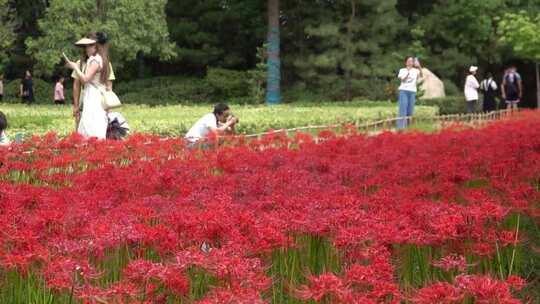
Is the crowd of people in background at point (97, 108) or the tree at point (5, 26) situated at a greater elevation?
the tree at point (5, 26)

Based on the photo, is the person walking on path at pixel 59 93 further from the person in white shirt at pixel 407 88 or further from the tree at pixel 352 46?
the person in white shirt at pixel 407 88

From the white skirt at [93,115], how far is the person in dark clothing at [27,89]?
22.2 metres

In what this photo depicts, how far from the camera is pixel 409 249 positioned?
435cm

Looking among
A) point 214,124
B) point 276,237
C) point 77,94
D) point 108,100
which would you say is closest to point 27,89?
point 214,124

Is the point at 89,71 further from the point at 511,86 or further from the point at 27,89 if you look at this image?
the point at 27,89

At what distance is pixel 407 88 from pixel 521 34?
14965 mm

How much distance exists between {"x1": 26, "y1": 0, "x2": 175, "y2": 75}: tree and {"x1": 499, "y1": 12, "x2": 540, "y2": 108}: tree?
12.7m

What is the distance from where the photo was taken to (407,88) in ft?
61.4

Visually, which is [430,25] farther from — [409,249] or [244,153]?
[409,249]

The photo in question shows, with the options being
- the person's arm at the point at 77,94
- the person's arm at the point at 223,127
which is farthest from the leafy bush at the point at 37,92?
the person's arm at the point at 77,94

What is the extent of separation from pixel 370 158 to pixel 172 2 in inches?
1192

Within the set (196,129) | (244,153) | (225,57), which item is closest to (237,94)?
(225,57)

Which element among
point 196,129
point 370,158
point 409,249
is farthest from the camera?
point 196,129

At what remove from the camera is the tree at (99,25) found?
27891 mm
